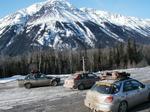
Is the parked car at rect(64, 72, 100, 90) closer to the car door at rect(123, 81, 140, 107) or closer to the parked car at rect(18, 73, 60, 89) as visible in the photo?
the parked car at rect(18, 73, 60, 89)

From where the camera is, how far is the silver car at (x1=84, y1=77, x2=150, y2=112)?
1739cm

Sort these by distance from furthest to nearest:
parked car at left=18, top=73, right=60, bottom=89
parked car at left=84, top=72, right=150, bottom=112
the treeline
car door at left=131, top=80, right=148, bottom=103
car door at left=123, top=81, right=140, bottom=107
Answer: the treeline, parked car at left=18, top=73, right=60, bottom=89, car door at left=131, top=80, right=148, bottom=103, car door at left=123, top=81, right=140, bottom=107, parked car at left=84, top=72, right=150, bottom=112

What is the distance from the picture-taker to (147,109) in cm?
1858

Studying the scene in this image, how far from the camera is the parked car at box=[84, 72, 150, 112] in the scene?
57.1 ft

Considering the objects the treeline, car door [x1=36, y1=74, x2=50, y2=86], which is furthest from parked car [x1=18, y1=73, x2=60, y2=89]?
the treeline

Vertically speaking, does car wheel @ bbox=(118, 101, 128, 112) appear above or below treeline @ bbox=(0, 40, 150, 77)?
below

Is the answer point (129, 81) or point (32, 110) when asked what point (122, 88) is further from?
point (32, 110)

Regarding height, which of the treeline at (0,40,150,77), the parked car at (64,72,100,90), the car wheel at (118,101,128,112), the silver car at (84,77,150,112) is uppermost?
the treeline at (0,40,150,77)

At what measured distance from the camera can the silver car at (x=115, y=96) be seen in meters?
17.4

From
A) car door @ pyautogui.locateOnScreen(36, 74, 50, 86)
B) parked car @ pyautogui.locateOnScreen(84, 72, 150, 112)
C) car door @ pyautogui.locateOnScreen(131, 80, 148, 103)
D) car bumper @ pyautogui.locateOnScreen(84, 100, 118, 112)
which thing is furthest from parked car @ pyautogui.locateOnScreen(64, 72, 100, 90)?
car bumper @ pyautogui.locateOnScreen(84, 100, 118, 112)

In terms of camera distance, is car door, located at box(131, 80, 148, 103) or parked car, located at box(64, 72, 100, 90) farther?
parked car, located at box(64, 72, 100, 90)

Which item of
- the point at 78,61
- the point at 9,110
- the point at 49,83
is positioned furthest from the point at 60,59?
the point at 9,110

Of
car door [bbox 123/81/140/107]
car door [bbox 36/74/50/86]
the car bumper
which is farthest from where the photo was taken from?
car door [bbox 36/74/50/86]

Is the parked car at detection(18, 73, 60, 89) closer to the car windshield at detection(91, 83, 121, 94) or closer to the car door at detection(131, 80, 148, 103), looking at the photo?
the car door at detection(131, 80, 148, 103)
